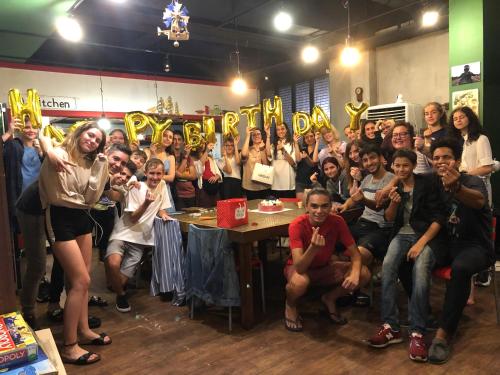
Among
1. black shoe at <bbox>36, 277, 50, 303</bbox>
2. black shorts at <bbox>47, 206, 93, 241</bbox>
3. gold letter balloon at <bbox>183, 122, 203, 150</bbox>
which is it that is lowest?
black shoe at <bbox>36, 277, 50, 303</bbox>

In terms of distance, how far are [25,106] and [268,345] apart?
2.97 metres

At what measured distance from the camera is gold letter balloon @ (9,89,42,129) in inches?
148

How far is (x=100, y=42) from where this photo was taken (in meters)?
8.34

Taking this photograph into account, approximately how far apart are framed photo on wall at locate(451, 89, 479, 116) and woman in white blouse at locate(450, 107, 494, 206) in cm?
121

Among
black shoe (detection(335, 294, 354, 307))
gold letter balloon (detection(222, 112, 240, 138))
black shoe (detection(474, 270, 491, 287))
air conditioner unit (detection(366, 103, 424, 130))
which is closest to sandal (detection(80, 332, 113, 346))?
black shoe (detection(335, 294, 354, 307))

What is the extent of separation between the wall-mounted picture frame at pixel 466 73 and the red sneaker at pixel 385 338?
3498 millimetres

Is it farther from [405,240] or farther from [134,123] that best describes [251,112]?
[405,240]

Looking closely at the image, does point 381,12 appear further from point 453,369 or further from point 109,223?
point 453,369

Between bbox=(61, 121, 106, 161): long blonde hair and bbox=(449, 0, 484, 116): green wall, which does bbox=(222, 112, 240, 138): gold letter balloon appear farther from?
bbox=(449, 0, 484, 116): green wall

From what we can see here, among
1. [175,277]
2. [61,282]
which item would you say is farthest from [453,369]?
[61,282]

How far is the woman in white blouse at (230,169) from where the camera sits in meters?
5.36

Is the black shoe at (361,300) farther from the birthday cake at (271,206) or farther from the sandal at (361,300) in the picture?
the birthday cake at (271,206)

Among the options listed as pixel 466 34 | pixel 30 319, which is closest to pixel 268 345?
pixel 30 319

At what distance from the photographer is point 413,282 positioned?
9.34 feet
